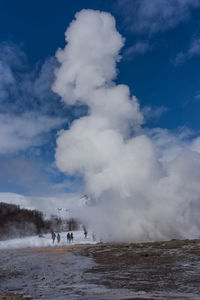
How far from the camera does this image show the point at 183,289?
7.93 m

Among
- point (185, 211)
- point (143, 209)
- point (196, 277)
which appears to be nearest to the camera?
point (196, 277)

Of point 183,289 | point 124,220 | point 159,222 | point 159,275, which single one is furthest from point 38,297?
point 124,220

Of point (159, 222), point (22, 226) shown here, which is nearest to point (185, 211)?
point (159, 222)

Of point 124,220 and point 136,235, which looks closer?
point 136,235

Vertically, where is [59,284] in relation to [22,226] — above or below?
below

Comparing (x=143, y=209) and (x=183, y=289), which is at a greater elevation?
(x=143, y=209)

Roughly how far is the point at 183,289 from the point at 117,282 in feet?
8.35

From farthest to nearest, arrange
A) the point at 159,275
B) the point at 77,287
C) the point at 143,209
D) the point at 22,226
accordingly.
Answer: the point at 22,226 → the point at 143,209 → the point at 159,275 → the point at 77,287

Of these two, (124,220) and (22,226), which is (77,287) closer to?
(124,220)

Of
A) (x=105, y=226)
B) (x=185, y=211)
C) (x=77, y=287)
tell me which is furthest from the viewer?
(x=105, y=226)

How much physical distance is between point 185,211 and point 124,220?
1030cm

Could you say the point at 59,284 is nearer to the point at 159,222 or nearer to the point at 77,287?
the point at 77,287

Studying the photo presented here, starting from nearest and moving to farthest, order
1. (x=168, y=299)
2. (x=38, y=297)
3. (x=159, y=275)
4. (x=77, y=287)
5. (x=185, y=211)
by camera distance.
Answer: (x=168, y=299), (x=38, y=297), (x=77, y=287), (x=159, y=275), (x=185, y=211)

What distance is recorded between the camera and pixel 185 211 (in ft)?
137
